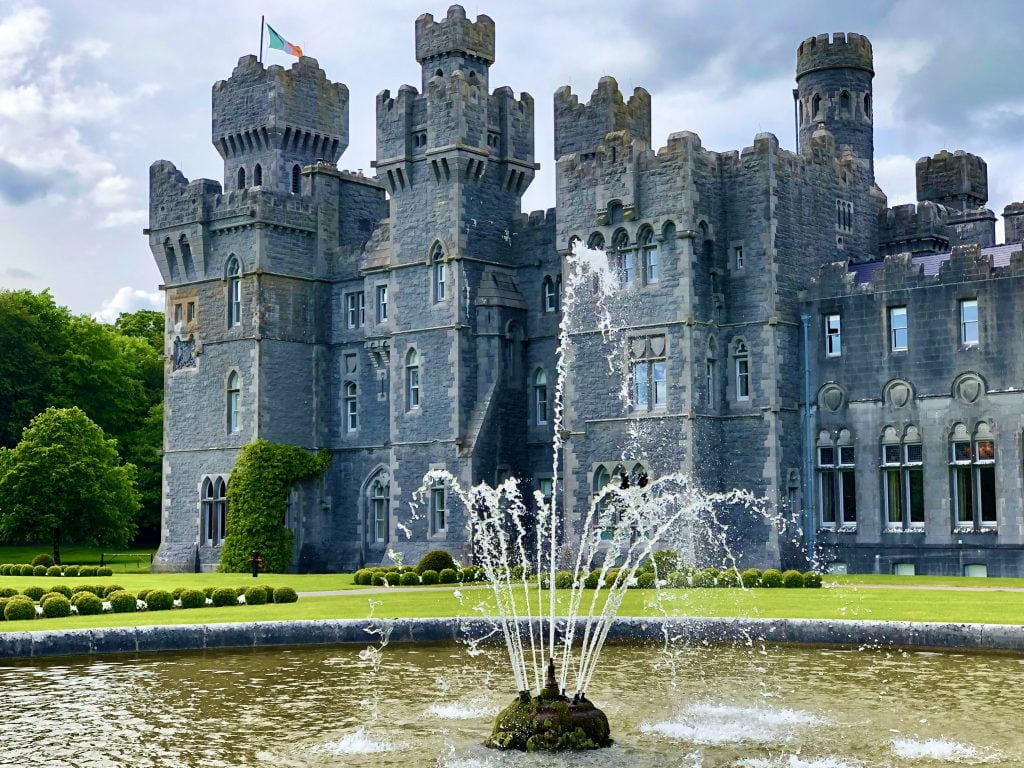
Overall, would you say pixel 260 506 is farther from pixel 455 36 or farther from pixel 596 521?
pixel 455 36

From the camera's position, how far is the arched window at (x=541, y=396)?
156ft

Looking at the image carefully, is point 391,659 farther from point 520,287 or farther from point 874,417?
point 520,287

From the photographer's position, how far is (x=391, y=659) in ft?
72.8

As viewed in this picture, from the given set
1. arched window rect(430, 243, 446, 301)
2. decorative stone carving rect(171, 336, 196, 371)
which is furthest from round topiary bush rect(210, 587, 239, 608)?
decorative stone carving rect(171, 336, 196, 371)

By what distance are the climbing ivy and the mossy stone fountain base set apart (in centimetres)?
3422

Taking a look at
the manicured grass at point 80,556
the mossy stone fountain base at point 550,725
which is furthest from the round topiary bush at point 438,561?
the mossy stone fountain base at point 550,725

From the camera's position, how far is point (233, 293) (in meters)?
51.6

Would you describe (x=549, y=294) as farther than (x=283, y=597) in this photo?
Yes

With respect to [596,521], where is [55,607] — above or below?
below

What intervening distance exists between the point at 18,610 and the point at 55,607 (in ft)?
2.42

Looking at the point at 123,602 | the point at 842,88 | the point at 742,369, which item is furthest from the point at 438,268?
the point at 123,602

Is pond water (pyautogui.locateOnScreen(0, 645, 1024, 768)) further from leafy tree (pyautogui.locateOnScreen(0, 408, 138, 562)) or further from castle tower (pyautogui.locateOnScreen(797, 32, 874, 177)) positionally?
leafy tree (pyautogui.locateOnScreen(0, 408, 138, 562))

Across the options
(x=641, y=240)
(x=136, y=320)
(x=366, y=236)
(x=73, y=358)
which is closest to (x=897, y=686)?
(x=641, y=240)

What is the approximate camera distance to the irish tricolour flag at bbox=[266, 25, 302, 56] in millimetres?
54750
